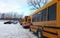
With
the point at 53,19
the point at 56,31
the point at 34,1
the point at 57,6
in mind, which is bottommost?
the point at 56,31

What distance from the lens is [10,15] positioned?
148375mm

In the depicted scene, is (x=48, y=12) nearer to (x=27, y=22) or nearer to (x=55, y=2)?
(x=55, y=2)

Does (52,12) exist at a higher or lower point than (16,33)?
higher

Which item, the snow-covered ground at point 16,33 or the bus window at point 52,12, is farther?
the snow-covered ground at point 16,33

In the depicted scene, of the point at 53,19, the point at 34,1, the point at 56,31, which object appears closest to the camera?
the point at 56,31

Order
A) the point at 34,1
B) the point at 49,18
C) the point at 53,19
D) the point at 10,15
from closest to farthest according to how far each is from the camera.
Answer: the point at 53,19, the point at 49,18, the point at 34,1, the point at 10,15

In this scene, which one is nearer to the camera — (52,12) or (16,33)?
(52,12)

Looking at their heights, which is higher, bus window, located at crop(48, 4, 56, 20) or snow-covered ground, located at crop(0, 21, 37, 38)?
bus window, located at crop(48, 4, 56, 20)

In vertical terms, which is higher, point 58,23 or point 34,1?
point 34,1

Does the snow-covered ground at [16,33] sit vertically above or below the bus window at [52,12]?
below

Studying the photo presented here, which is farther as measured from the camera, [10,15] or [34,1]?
[10,15]

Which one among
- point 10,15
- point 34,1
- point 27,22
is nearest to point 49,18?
point 27,22

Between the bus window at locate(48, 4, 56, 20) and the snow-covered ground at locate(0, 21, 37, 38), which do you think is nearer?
the bus window at locate(48, 4, 56, 20)

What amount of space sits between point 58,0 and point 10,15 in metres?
141
